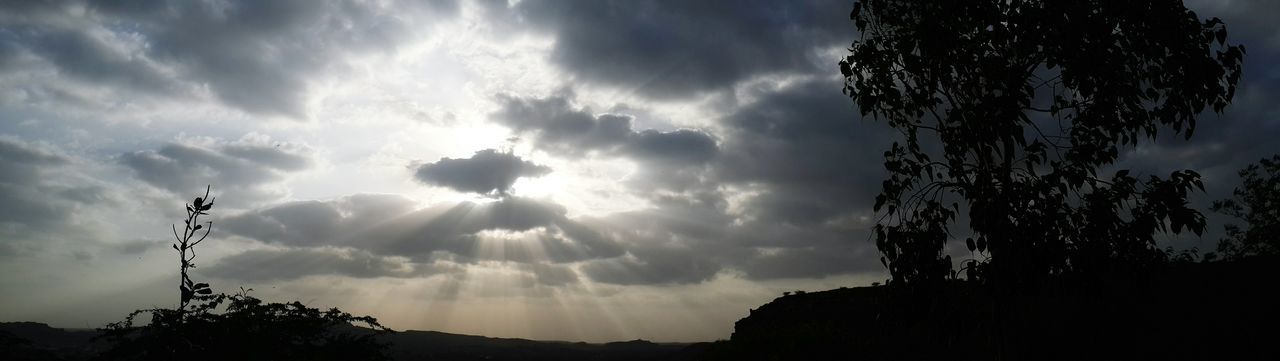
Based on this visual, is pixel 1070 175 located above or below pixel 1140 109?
below

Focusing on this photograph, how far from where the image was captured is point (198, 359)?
552 centimetres

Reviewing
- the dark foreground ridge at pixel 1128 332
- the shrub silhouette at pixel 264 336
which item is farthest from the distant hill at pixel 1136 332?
the shrub silhouette at pixel 264 336

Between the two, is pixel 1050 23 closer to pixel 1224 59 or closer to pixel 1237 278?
pixel 1224 59

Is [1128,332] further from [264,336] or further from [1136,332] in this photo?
[264,336]

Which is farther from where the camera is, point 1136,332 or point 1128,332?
point 1136,332

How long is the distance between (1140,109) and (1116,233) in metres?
2.06

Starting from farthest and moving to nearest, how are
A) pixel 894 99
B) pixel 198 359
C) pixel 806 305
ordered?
pixel 806 305 → pixel 894 99 → pixel 198 359

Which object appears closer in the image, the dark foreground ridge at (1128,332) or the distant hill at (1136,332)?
the dark foreground ridge at (1128,332)

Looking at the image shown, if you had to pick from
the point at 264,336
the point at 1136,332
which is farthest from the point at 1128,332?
the point at 264,336

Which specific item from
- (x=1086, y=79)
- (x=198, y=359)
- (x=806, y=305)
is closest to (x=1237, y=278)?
(x=806, y=305)

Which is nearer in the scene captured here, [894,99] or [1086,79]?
[1086,79]

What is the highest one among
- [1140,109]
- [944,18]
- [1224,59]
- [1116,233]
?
[944,18]

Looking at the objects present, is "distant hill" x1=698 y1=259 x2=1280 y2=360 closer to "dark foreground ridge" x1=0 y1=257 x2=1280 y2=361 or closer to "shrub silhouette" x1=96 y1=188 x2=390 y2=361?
"dark foreground ridge" x1=0 y1=257 x2=1280 y2=361

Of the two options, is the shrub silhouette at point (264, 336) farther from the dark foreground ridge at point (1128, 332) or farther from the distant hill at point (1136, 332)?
the distant hill at point (1136, 332)
